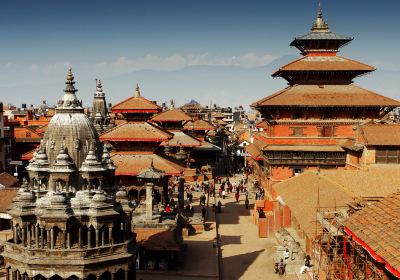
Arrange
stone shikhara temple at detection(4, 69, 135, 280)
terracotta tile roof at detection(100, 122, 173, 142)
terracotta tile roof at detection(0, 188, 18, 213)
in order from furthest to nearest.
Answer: terracotta tile roof at detection(0, 188, 18, 213) < terracotta tile roof at detection(100, 122, 173, 142) < stone shikhara temple at detection(4, 69, 135, 280)

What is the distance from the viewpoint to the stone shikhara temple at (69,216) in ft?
59.4

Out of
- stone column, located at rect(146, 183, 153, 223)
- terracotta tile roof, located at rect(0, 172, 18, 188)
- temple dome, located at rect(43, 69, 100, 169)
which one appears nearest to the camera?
temple dome, located at rect(43, 69, 100, 169)

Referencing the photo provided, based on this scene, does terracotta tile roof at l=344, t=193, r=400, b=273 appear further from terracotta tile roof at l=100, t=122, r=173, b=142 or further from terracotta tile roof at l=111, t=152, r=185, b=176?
terracotta tile roof at l=100, t=122, r=173, b=142

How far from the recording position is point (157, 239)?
1030 inches

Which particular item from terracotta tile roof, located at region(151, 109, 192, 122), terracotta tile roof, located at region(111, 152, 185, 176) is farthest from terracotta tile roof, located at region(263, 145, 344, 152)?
terracotta tile roof, located at region(151, 109, 192, 122)

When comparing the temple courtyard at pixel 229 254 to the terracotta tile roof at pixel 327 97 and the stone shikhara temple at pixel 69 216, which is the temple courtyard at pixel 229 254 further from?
the terracotta tile roof at pixel 327 97

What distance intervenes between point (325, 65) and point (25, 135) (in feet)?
149

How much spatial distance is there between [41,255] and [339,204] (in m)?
12.9

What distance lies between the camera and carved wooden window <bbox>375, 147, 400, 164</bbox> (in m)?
31.9

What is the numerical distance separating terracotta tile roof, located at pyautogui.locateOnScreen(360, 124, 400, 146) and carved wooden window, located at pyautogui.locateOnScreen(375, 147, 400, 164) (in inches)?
19.5

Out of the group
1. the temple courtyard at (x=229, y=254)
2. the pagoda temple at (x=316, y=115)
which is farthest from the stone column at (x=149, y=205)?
the pagoda temple at (x=316, y=115)

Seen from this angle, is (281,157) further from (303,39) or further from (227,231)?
(303,39)

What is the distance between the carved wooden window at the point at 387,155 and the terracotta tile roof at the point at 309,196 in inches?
235

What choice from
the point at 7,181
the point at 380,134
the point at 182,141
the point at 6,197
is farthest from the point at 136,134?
the point at 182,141
